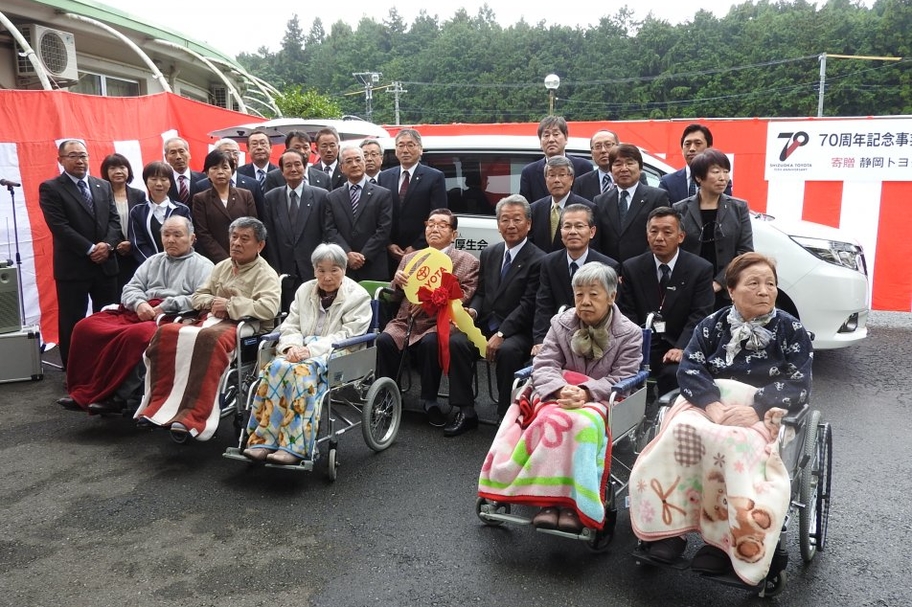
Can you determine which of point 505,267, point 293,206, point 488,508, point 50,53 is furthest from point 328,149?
point 50,53

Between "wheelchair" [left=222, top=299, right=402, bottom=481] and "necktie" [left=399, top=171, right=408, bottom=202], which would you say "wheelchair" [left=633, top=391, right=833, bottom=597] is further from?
"necktie" [left=399, top=171, right=408, bottom=202]

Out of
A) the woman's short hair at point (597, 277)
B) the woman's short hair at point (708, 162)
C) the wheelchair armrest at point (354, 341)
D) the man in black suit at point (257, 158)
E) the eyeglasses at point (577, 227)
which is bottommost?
the wheelchair armrest at point (354, 341)

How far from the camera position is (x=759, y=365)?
3205 mm

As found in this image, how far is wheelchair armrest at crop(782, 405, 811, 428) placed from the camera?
2.87 m

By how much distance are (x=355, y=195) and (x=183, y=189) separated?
176 cm

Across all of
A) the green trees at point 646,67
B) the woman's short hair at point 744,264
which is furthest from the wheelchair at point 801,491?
→ the green trees at point 646,67

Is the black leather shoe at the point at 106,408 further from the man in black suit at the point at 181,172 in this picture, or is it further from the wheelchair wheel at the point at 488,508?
the wheelchair wheel at the point at 488,508

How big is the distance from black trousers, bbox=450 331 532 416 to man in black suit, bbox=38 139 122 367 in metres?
3.29

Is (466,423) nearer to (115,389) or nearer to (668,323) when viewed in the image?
(668,323)

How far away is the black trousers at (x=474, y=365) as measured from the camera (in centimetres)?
473

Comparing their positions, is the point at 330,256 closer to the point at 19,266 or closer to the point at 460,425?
the point at 460,425

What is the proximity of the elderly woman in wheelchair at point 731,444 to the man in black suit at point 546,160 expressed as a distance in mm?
2684

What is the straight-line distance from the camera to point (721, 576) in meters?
2.79

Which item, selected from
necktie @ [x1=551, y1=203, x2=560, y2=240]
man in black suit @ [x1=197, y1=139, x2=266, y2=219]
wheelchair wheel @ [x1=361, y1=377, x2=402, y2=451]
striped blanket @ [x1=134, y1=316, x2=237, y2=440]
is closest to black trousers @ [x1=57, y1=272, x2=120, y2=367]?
man in black suit @ [x1=197, y1=139, x2=266, y2=219]
